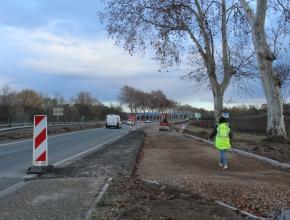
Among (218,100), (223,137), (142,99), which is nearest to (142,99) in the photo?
(142,99)

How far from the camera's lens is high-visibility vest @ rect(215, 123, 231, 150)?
15672 mm

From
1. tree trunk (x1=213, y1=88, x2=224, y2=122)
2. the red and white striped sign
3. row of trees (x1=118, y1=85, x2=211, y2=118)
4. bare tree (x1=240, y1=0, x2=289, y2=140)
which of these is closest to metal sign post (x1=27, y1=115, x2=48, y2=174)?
the red and white striped sign

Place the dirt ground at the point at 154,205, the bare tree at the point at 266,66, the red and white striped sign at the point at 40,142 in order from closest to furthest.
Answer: the dirt ground at the point at 154,205
the red and white striped sign at the point at 40,142
the bare tree at the point at 266,66

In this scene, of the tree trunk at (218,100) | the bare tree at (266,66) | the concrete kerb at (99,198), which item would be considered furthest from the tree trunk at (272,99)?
the concrete kerb at (99,198)

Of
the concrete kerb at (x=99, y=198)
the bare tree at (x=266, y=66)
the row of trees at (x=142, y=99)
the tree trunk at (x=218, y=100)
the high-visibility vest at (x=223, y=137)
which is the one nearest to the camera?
the concrete kerb at (x=99, y=198)

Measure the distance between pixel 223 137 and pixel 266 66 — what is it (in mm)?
11683

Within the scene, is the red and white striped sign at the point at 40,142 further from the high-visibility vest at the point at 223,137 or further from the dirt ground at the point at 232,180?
the high-visibility vest at the point at 223,137

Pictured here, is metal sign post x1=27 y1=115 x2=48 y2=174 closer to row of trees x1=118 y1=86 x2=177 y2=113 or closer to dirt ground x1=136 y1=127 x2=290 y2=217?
dirt ground x1=136 y1=127 x2=290 y2=217

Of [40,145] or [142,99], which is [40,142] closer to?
[40,145]

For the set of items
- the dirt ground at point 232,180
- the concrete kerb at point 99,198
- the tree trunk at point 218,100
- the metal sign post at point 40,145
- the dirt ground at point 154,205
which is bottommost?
the dirt ground at point 232,180

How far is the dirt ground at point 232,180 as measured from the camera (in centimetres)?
996

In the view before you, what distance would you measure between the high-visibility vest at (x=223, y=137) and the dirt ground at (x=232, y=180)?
70cm

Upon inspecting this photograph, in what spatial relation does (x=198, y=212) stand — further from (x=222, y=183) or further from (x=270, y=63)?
(x=270, y=63)

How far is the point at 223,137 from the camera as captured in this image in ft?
51.6
